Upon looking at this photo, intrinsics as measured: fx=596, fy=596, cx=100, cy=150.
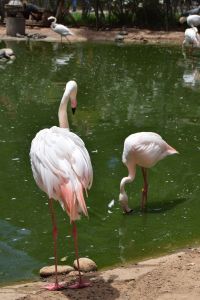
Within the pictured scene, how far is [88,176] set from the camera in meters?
4.24

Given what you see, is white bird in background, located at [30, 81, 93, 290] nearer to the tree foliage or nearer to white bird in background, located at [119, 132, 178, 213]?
white bird in background, located at [119, 132, 178, 213]

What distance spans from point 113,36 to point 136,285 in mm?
17352

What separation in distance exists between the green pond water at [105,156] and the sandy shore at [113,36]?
494cm

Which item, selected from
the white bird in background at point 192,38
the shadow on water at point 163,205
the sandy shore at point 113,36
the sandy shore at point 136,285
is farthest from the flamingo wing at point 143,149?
the sandy shore at point 113,36

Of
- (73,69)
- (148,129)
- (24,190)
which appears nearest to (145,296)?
(24,190)

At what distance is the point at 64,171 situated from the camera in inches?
164

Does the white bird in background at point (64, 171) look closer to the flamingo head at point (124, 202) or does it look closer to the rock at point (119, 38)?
the flamingo head at point (124, 202)

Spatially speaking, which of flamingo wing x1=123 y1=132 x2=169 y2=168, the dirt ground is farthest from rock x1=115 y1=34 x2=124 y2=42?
Answer: the dirt ground

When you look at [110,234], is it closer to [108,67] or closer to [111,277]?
[111,277]

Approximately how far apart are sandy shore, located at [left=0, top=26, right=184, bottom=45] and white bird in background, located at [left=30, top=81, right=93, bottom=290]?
16261 millimetres

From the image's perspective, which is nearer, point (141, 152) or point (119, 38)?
point (141, 152)

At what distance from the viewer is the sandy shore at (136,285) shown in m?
4.01

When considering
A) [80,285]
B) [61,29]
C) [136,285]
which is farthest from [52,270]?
[61,29]

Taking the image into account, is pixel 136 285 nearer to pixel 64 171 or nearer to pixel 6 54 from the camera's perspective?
pixel 64 171
